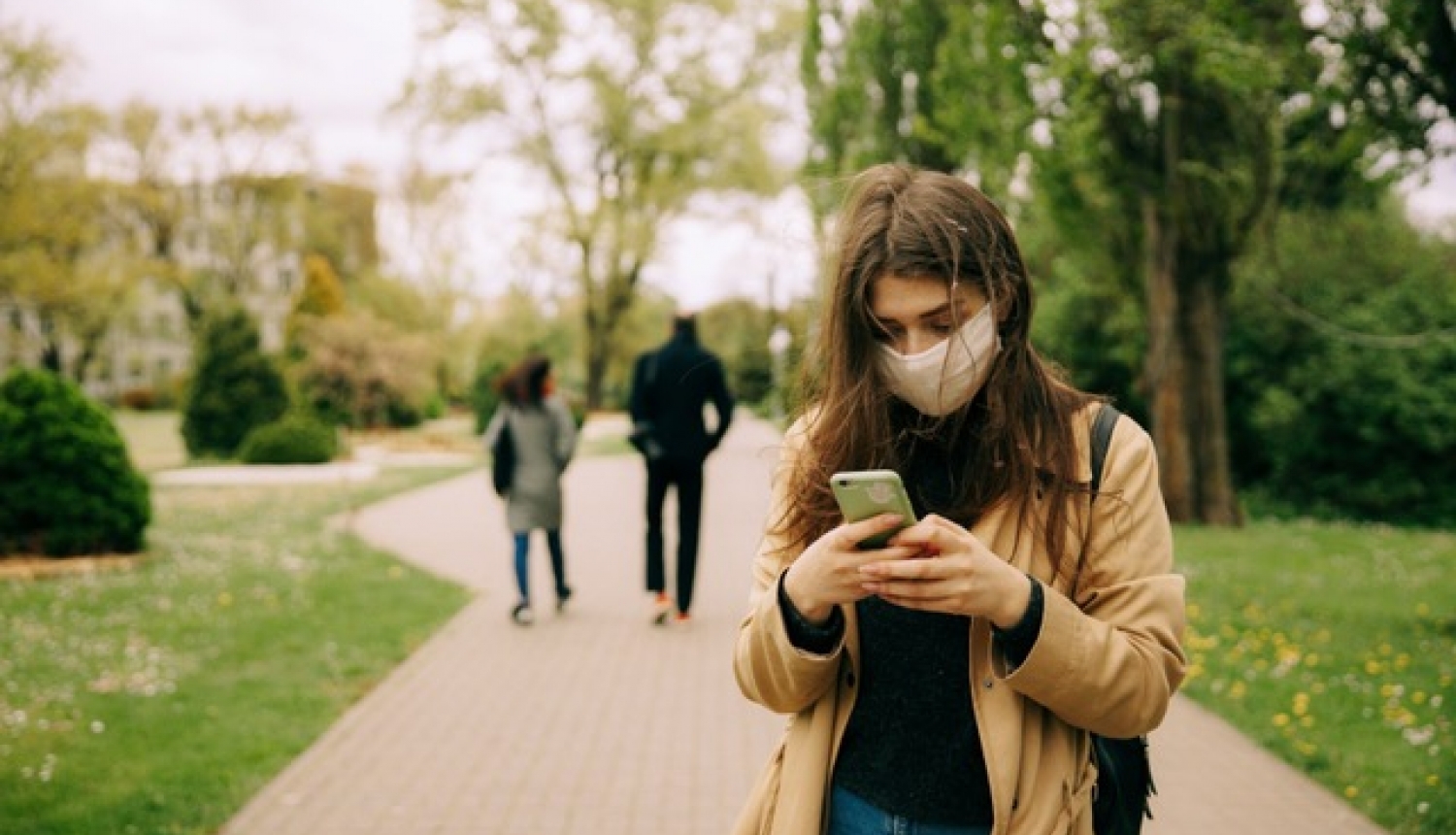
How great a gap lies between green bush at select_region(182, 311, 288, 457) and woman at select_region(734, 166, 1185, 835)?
2668 centimetres

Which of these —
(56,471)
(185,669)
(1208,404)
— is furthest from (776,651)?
(1208,404)

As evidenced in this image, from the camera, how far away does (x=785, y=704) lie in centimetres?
Answer: 184

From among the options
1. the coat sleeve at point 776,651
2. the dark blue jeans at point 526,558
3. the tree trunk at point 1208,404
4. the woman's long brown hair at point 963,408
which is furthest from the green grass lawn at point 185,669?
the tree trunk at point 1208,404

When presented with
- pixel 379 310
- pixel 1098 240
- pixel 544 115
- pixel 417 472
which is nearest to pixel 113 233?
pixel 379 310

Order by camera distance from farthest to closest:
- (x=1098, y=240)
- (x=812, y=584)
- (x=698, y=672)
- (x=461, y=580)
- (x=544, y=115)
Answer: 1. (x=544, y=115)
2. (x=1098, y=240)
3. (x=461, y=580)
4. (x=698, y=672)
5. (x=812, y=584)

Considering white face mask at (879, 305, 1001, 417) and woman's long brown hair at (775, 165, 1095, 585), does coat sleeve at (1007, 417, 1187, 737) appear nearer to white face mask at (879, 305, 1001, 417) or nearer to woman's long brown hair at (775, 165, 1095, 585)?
woman's long brown hair at (775, 165, 1095, 585)

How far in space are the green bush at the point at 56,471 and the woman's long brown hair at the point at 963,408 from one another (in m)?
11.1

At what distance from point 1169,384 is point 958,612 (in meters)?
14.9

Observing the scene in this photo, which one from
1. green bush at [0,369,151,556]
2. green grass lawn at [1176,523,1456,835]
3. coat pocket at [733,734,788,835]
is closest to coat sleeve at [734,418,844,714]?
coat pocket at [733,734,788,835]

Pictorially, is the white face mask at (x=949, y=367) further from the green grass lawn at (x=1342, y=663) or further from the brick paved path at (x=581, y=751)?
the green grass lawn at (x=1342, y=663)

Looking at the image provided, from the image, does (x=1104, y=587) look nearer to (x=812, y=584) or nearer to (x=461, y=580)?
(x=812, y=584)

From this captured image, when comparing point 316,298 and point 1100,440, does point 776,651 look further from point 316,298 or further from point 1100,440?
point 316,298

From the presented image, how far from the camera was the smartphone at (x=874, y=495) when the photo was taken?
1516mm

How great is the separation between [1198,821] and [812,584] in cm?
393
